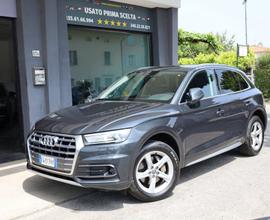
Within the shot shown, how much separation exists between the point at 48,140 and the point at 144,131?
1158 mm

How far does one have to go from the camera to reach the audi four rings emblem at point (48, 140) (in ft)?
15.9

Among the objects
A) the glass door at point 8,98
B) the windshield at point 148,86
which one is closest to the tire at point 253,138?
the windshield at point 148,86

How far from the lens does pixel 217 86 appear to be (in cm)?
641

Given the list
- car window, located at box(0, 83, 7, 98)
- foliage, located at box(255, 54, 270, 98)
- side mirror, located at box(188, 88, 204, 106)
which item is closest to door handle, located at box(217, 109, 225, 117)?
side mirror, located at box(188, 88, 204, 106)

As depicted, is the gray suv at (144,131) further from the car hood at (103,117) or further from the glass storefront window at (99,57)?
the glass storefront window at (99,57)

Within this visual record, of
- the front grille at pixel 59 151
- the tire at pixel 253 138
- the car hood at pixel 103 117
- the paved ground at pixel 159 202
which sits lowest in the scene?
the paved ground at pixel 159 202

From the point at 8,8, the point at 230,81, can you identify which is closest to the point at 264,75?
the point at 230,81

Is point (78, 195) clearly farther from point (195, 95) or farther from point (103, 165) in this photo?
point (195, 95)

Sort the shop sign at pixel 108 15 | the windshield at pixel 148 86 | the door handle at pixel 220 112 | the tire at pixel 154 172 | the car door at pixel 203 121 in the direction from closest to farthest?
the tire at pixel 154 172 < the car door at pixel 203 121 < the windshield at pixel 148 86 < the door handle at pixel 220 112 < the shop sign at pixel 108 15

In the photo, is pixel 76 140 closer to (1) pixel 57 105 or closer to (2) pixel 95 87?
(1) pixel 57 105

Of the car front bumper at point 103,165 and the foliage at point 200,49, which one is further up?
the foliage at point 200,49

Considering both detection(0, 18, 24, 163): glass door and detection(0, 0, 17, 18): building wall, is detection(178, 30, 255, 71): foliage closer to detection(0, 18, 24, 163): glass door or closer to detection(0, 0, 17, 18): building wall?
detection(0, 18, 24, 163): glass door

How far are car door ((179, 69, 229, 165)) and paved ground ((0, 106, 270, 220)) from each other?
0.45 m

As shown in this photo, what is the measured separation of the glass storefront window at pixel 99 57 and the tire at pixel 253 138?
3.41 metres
